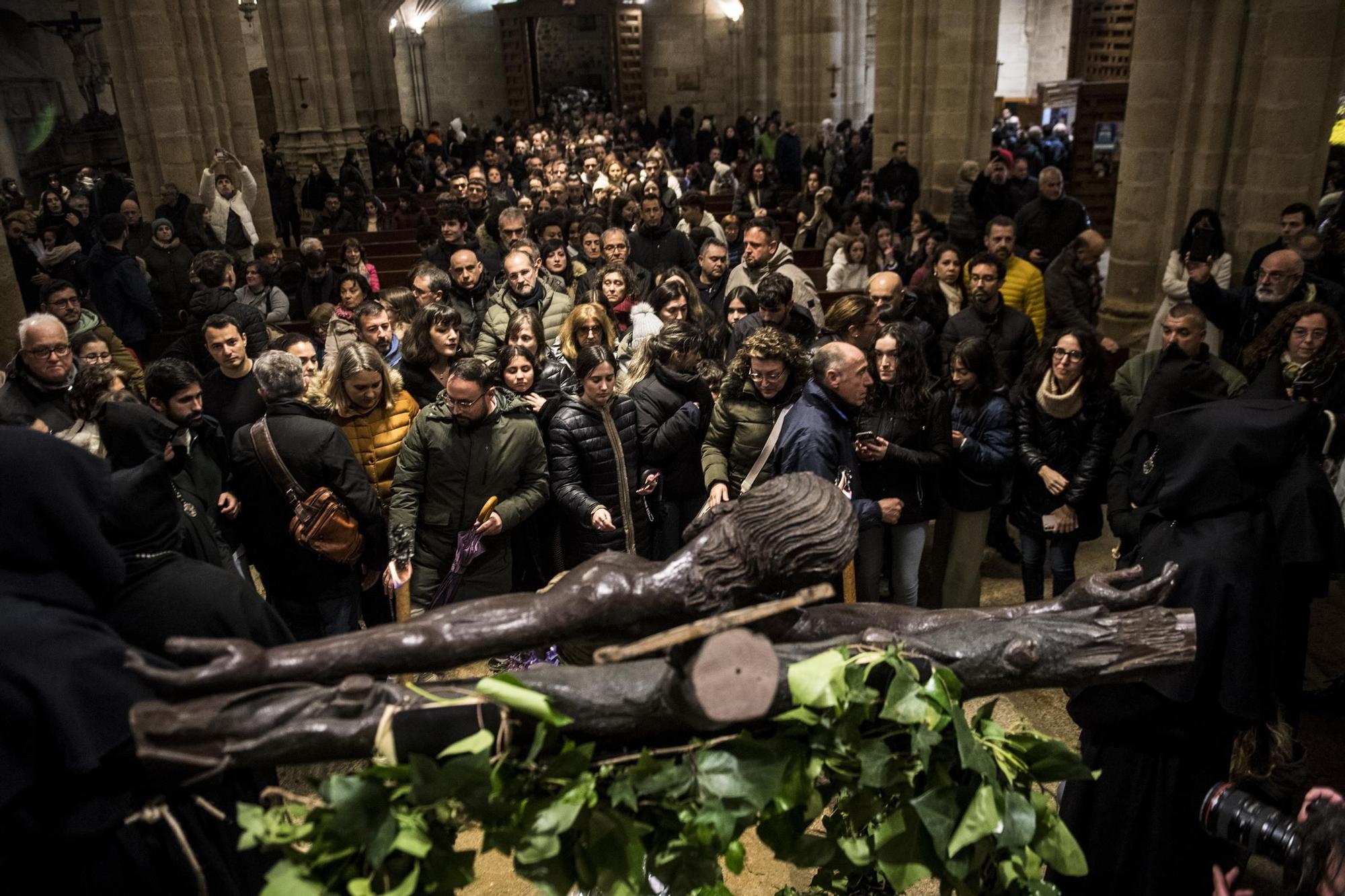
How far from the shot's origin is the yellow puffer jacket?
441 cm

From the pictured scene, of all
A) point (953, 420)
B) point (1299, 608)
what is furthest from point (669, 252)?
point (1299, 608)

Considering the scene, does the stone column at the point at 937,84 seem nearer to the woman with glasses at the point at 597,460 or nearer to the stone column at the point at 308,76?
the woman with glasses at the point at 597,460

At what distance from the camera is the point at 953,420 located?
16.0 ft

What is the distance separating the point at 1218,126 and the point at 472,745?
732cm

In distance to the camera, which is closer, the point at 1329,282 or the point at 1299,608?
the point at 1299,608

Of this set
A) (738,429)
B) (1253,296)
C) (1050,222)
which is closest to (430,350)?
(738,429)

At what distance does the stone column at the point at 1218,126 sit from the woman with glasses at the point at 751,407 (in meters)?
4.23

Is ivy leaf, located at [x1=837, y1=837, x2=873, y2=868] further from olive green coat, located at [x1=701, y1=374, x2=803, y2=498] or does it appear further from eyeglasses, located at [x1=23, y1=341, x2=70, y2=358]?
eyeglasses, located at [x1=23, y1=341, x2=70, y2=358]

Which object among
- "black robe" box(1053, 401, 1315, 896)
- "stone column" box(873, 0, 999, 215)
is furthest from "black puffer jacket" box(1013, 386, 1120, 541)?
"stone column" box(873, 0, 999, 215)

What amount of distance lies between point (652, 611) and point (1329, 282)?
494cm

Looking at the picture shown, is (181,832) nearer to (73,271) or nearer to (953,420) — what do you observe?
(953,420)

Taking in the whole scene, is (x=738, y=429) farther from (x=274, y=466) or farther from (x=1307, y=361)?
(x=1307, y=361)

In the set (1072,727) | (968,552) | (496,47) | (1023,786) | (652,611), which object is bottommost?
(1072,727)

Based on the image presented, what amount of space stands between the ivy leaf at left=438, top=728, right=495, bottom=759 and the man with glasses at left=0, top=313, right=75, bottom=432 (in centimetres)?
387
